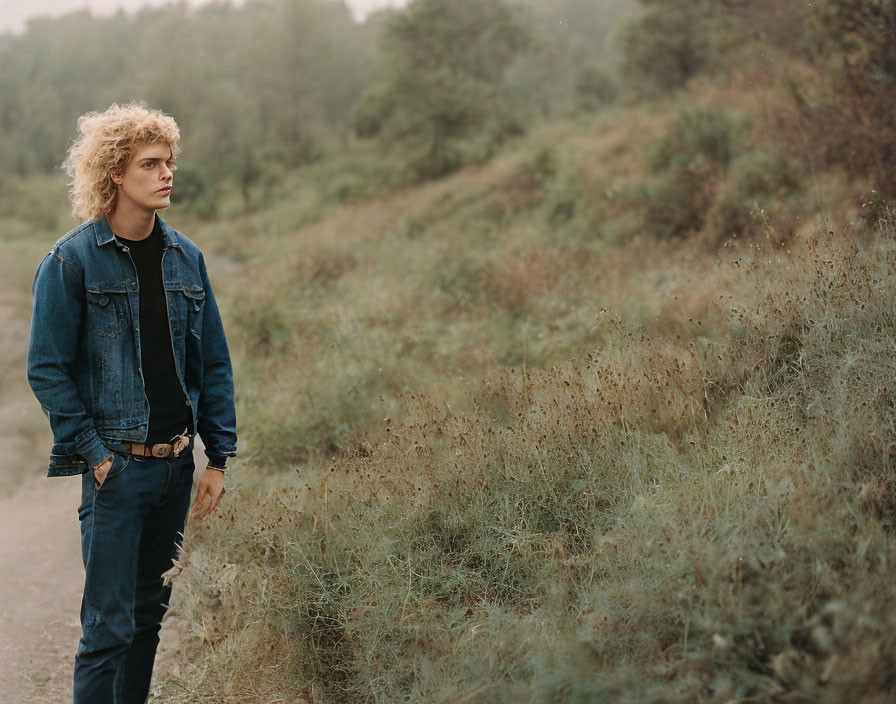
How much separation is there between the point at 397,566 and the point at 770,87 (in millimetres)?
11411

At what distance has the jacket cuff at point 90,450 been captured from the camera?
103 inches

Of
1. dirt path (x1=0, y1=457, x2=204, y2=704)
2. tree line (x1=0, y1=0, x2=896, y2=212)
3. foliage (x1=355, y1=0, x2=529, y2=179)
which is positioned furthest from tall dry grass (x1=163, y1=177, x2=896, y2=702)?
Result: foliage (x1=355, y1=0, x2=529, y2=179)

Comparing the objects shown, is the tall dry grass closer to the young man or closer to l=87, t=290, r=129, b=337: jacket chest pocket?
the young man

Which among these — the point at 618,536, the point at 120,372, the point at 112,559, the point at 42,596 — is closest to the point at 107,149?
the point at 120,372

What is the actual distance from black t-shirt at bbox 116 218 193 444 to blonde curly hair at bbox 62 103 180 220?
7.2 inches

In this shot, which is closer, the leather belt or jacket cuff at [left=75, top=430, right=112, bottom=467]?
jacket cuff at [left=75, top=430, right=112, bottom=467]

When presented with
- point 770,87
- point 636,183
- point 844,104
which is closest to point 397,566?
point 844,104

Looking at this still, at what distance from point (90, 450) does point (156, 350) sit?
49cm

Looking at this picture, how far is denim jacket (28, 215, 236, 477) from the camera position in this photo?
2576 millimetres

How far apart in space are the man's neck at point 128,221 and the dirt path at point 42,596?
2460 mm

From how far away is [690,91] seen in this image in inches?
599

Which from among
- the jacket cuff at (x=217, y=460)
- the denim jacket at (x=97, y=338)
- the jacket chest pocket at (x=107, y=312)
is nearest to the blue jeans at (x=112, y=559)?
the denim jacket at (x=97, y=338)

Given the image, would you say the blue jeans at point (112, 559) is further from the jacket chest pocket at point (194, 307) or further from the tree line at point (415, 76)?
the tree line at point (415, 76)

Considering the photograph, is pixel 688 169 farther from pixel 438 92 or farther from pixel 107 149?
pixel 438 92
